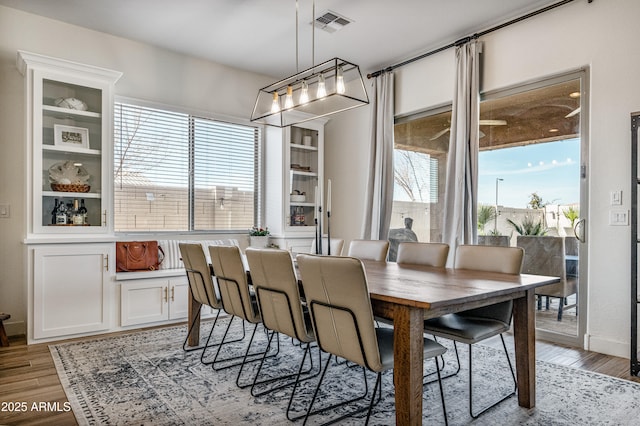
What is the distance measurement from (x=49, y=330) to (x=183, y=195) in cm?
186

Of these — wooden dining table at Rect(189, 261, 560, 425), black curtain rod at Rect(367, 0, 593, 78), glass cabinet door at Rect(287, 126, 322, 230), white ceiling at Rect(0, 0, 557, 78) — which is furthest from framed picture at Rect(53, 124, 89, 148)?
black curtain rod at Rect(367, 0, 593, 78)

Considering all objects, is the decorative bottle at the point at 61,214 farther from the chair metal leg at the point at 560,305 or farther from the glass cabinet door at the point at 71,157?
the chair metal leg at the point at 560,305

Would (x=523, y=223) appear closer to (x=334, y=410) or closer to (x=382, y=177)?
(x=382, y=177)

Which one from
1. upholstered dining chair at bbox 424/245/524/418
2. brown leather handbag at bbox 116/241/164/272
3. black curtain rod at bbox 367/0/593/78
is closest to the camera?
upholstered dining chair at bbox 424/245/524/418

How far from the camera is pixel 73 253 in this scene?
3.66 m

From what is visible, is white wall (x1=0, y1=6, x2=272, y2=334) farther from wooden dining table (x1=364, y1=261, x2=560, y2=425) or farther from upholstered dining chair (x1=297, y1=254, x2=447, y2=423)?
wooden dining table (x1=364, y1=261, x2=560, y2=425)

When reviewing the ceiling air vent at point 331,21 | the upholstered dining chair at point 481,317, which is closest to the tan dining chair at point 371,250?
the upholstered dining chair at point 481,317

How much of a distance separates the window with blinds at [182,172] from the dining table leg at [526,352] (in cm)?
359

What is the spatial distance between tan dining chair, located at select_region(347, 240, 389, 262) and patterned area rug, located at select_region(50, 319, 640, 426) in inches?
36.6

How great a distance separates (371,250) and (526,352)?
1.59 m

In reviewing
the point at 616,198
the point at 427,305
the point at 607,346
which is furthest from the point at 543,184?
the point at 427,305

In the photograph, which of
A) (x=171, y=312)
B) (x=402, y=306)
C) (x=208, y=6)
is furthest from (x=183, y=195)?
(x=402, y=306)

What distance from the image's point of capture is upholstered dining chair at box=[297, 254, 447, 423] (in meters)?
1.78

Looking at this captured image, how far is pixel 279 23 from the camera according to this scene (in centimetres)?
399
